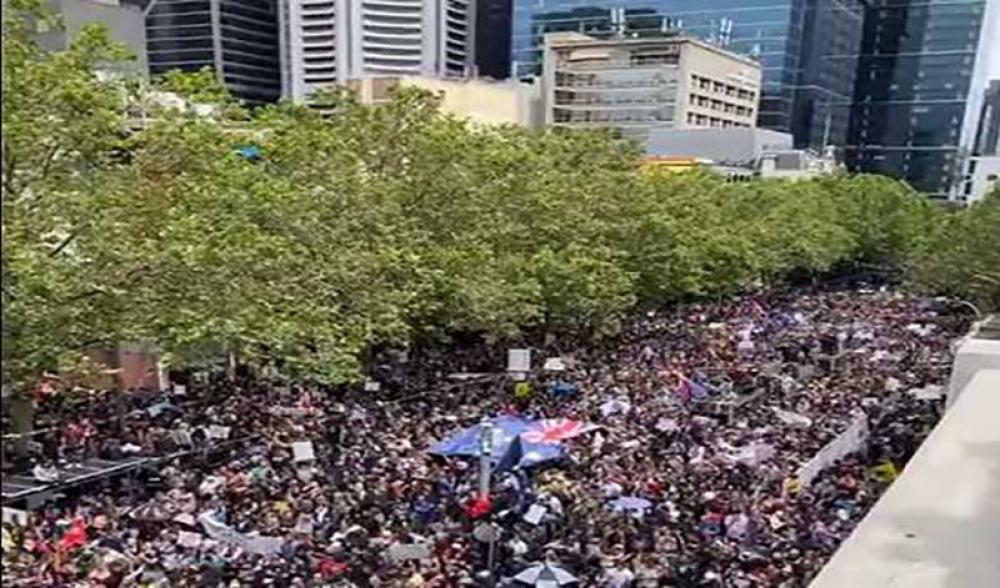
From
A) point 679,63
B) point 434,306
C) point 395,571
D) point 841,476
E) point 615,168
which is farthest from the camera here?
point 679,63

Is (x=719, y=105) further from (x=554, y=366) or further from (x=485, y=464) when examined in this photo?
(x=485, y=464)

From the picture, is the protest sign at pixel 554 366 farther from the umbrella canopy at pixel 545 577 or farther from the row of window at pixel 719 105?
the row of window at pixel 719 105

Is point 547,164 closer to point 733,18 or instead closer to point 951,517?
point 951,517

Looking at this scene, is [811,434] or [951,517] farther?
[811,434]

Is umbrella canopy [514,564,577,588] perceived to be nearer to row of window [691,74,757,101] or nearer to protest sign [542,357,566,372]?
protest sign [542,357,566,372]

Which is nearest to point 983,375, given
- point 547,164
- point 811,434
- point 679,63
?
point 811,434

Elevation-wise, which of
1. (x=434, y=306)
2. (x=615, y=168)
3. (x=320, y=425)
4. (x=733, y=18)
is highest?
(x=733, y=18)

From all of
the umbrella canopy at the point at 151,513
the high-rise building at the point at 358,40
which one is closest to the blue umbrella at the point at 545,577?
the umbrella canopy at the point at 151,513
